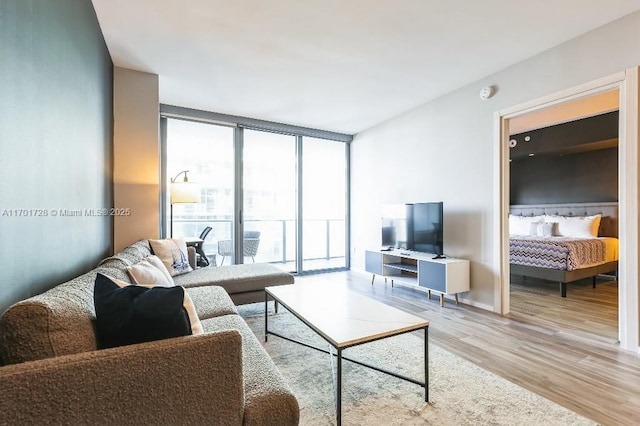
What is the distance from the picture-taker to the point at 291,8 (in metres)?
2.24

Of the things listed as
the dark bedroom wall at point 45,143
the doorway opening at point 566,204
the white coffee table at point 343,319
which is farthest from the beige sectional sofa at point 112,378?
the doorway opening at point 566,204

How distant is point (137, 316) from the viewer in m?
0.98

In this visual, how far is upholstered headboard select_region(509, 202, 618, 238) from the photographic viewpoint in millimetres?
4879

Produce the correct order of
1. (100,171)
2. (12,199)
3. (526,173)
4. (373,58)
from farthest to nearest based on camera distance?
(526,173) < (373,58) < (100,171) < (12,199)

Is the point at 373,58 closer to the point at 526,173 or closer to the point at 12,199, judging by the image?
the point at 12,199

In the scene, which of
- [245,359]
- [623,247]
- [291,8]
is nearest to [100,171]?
[291,8]

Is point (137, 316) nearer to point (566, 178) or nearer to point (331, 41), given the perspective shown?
point (331, 41)

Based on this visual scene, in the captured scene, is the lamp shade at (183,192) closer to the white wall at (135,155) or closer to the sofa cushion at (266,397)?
the white wall at (135,155)

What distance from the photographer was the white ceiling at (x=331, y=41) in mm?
2234

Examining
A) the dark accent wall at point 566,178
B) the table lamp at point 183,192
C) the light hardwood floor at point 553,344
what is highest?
the dark accent wall at point 566,178

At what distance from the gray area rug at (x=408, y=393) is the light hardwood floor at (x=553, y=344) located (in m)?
0.18

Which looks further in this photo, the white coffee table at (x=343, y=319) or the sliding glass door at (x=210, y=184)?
the sliding glass door at (x=210, y=184)

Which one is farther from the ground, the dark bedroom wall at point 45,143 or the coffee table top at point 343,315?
the dark bedroom wall at point 45,143

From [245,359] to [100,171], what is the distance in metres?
2.28
